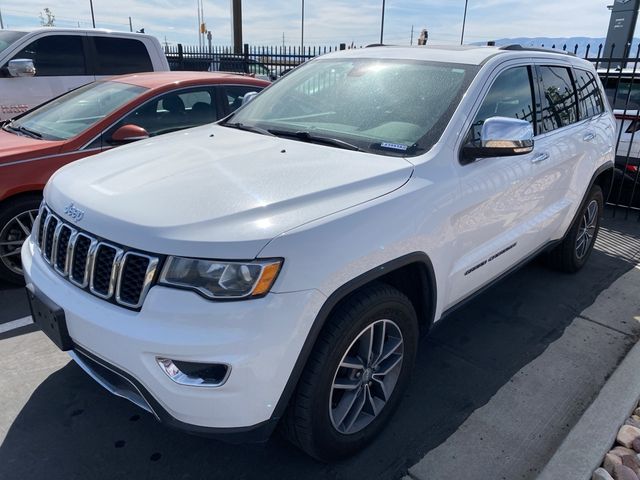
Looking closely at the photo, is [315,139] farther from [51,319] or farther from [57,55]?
[57,55]

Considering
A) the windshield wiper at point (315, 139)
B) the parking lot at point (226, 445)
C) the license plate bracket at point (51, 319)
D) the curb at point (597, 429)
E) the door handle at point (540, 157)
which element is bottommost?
the parking lot at point (226, 445)

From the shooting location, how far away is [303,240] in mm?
1932

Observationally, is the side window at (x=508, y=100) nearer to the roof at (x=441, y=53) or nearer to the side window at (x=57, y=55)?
the roof at (x=441, y=53)

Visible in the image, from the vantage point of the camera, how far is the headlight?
1.86 metres

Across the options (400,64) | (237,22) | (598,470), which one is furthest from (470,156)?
(237,22)

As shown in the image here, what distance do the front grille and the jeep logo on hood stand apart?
5cm

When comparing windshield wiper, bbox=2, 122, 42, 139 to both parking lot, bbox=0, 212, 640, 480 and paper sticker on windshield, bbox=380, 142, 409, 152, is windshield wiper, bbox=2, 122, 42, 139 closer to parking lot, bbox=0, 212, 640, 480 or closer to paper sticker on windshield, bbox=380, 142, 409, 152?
parking lot, bbox=0, 212, 640, 480

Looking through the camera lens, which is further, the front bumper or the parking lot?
the parking lot

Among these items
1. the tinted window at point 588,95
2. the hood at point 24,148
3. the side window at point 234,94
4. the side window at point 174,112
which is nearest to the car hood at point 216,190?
the hood at point 24,148

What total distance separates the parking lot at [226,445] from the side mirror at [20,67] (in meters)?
3.47

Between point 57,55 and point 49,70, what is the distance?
0.75ft

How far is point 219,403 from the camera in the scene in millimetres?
1885

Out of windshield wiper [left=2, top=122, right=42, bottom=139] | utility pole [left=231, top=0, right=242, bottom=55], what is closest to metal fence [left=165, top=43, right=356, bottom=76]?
utility pole [left=231, top=0, right=242, bottom=55]

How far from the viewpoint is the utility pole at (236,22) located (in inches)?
562
